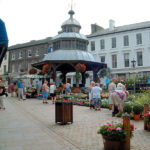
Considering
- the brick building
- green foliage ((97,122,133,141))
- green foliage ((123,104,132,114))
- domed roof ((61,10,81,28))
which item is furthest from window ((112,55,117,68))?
green foliage ((97,122,133,141))

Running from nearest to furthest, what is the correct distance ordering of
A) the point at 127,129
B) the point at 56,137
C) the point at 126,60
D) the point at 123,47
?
the point at 127,129 < the point at 56,137 < the point at 126,60 < the point at 123,47

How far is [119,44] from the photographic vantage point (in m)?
39.7

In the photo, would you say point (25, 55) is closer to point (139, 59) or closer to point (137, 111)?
point (139, 59)

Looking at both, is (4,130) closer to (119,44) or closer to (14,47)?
(119,44)

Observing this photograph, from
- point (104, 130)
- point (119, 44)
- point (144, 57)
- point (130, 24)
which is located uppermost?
point (130, 24)

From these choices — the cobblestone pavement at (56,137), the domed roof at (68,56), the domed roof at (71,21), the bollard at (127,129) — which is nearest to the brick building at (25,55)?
the domed roof at (71,21)

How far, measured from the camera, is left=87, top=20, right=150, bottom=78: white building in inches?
1443

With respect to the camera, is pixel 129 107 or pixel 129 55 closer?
pixel 129 107

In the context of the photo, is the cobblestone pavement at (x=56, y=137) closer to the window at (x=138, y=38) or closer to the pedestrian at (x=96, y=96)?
the pedestrian at (x=96, y=96)

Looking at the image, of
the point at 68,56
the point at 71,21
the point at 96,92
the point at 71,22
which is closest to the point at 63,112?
the point at 96,92

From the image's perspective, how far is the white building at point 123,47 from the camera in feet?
120

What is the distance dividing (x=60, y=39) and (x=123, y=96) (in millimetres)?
16179

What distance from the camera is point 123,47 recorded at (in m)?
39.2

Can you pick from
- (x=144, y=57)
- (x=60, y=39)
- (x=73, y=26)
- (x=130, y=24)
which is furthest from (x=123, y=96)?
(x=130, y=24)
